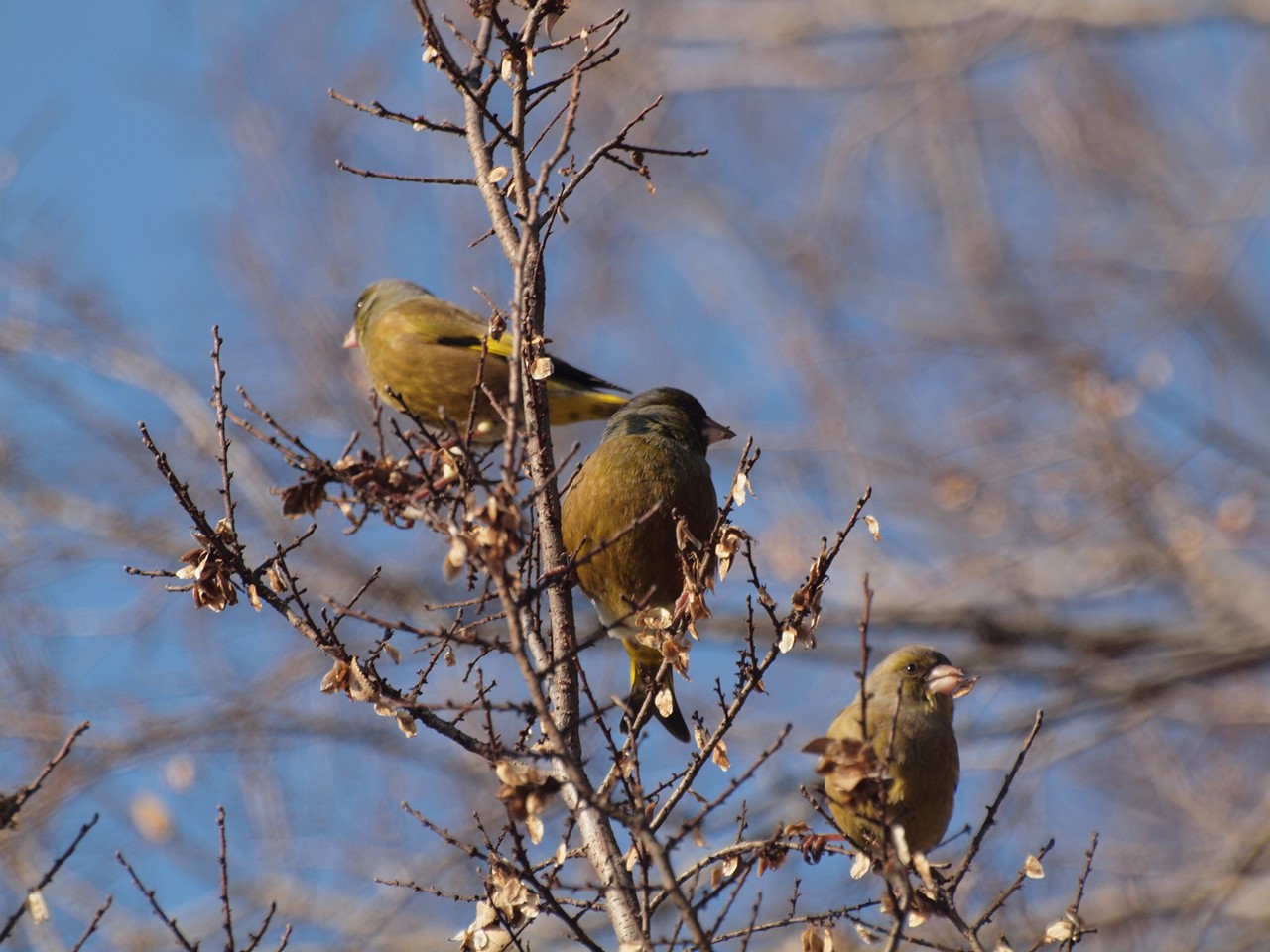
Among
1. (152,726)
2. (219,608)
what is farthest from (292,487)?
(152,726)

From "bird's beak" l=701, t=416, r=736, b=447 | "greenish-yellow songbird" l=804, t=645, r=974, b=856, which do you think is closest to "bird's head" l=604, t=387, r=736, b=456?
"bird's beak" l=701, t=416, r=736, b=447

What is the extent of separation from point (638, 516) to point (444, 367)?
6.45 ft

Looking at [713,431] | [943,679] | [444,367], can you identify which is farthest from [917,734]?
[444,367]

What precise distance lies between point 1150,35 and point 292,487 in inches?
359

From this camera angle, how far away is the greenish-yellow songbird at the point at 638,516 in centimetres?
423

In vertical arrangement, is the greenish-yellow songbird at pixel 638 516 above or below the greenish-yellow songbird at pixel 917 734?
above

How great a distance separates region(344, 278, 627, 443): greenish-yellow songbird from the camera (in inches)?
221

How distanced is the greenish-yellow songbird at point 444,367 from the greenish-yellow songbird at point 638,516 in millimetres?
1044

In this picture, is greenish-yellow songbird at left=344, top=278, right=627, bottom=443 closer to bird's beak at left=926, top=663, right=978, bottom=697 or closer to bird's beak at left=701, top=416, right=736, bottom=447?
bird's beak at left=701, top=416, right=736, bottom=447

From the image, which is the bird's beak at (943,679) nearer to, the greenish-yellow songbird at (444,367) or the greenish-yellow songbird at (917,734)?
the greenish-yellow songbird at (917,734)

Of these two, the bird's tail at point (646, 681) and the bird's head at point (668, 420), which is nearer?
the bird's tail at point (646, 681)

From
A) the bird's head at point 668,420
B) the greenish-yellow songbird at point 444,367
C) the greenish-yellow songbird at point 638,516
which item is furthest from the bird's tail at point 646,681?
the greenish-yellow songbird at point 444,367

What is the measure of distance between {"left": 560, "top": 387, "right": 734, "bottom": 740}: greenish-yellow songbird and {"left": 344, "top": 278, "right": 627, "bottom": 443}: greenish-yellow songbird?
104 cm

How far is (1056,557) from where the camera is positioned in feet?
33.5
